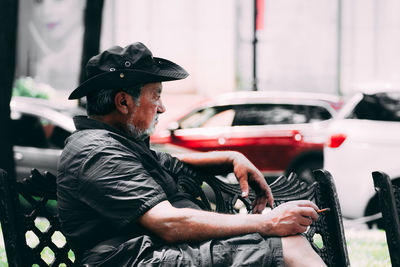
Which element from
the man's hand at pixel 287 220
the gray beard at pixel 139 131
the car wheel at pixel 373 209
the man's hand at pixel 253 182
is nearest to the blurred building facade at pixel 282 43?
the car wheel at pixel 373 209

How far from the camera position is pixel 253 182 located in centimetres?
331

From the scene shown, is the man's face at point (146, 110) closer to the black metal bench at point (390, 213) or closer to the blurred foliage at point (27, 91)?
the black metal bench at point (390, 213)

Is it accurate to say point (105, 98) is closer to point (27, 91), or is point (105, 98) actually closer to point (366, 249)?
point (366, 249)

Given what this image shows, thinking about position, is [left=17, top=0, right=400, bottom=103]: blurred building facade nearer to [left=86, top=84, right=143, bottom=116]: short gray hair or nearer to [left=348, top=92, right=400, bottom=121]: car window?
[left=348, top=92, right=400, bottom=121]: car window

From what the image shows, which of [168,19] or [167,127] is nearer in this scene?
[167,127]

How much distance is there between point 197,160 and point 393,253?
1.06 meters

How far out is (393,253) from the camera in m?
2.71

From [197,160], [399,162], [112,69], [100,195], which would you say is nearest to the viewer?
[100,195]

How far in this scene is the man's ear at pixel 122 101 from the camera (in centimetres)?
296

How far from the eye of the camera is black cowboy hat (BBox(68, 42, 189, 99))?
9.46 ft

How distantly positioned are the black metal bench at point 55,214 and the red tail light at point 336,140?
16.8 feet

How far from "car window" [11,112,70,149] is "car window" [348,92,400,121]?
11.5 feet

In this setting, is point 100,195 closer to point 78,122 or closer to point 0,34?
point 78,122

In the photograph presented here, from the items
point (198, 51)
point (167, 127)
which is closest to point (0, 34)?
point (167, 127)
